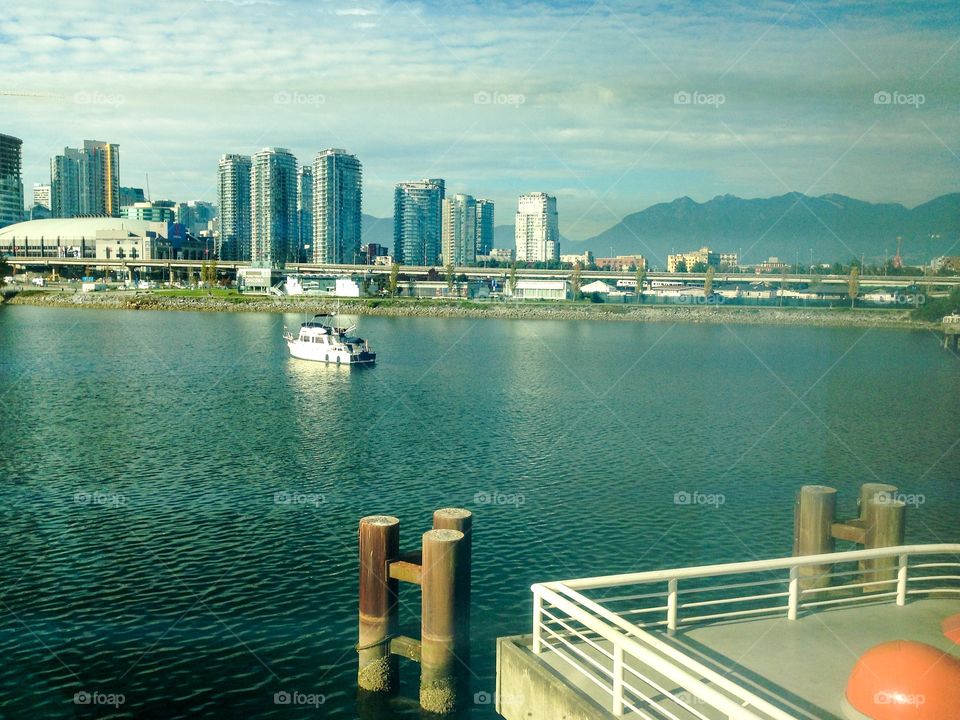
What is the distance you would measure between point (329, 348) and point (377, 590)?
56.4m

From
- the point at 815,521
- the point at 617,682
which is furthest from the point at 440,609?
the point at 815,521

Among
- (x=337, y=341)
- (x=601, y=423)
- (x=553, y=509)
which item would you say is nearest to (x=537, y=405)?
(x=601, y=423)

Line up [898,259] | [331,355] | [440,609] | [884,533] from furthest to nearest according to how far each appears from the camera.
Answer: [898,259], [331,355], [884,533], [440,609]

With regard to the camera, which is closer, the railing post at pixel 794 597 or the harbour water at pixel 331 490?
the railing post at pixel 794 597

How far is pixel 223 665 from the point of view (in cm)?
1497

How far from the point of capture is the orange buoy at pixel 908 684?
7750 millimetres

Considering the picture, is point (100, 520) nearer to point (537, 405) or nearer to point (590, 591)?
point (590, 591)

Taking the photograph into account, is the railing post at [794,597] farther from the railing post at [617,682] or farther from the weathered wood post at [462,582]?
the weathered wood post at [462,582]

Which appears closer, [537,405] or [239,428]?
[239,428]

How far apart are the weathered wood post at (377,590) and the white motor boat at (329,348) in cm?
5458

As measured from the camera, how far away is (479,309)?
496ft

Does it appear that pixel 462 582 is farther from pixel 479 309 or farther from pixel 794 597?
pixel 479 309

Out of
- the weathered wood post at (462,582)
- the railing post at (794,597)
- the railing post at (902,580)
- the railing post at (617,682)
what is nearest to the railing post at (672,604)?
the railing post at (794,597)

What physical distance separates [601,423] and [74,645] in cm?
2836
